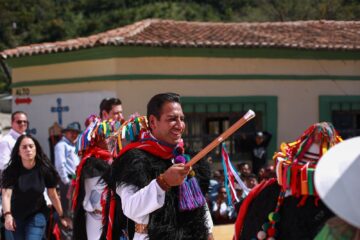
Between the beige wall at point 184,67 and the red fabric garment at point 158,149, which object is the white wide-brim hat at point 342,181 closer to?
the red fabric garment at point 158,149

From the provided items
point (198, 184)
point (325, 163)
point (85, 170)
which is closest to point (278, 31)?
point (85, 170)

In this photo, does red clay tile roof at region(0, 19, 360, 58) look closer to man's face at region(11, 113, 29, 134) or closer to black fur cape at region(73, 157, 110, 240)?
man's face at region(11, 113, 29, 134)

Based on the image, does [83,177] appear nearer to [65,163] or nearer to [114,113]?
[114,113]

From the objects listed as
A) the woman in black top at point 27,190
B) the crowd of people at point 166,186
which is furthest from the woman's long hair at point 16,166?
the crowd of people at point 166,186

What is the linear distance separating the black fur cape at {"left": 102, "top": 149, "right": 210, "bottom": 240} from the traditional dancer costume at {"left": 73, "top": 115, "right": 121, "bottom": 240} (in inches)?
63.9

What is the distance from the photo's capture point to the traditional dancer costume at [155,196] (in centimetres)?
438

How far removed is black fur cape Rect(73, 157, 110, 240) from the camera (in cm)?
647

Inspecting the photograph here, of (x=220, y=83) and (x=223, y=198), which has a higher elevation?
(x=220, y=83)

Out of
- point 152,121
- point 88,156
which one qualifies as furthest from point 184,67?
point 152,121

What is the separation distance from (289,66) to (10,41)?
22661 mm

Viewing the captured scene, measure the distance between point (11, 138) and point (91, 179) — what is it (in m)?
2.59

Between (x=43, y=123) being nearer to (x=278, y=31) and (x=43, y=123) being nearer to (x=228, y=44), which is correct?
(x=228, y=44)

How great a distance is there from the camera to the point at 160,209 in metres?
4.54

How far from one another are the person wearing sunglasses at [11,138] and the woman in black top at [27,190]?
93 cm
